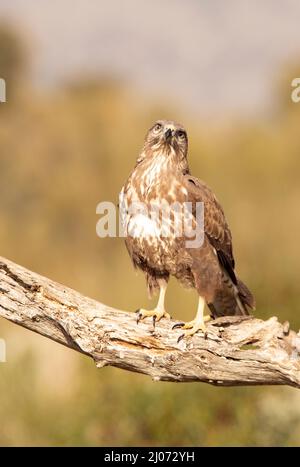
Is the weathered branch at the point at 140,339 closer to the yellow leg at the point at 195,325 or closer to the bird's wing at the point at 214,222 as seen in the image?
the yellow leg at the point at 195,325

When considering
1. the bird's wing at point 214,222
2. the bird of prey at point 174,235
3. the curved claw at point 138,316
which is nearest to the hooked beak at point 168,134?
the bird of prey at point 174,235

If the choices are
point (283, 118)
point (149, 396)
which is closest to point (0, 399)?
point (149, 396)

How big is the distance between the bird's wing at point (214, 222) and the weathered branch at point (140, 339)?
0.88 meters

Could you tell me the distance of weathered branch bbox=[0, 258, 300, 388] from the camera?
7953mm

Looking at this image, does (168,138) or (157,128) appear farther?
(157,128)

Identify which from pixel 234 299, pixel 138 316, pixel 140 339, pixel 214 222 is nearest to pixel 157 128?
pixel 214 222

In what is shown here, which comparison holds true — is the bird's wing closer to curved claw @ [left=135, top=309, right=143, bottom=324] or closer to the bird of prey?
the bird of prey

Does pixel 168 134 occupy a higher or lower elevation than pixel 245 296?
higher

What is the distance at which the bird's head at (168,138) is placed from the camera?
8.84 metres

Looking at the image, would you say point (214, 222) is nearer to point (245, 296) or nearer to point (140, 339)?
point (245, 296)

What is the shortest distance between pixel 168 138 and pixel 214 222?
0.77m

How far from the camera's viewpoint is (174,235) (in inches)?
337
